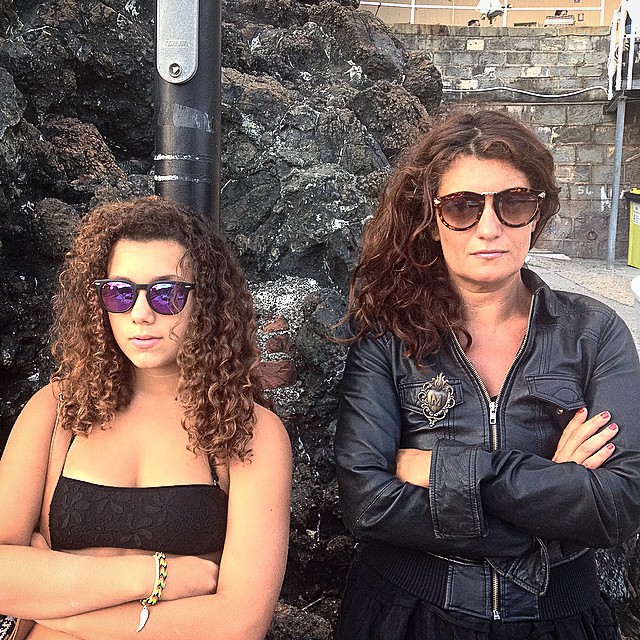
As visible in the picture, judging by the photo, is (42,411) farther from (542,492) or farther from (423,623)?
(542,492)

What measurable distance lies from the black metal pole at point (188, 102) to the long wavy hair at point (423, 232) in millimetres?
494

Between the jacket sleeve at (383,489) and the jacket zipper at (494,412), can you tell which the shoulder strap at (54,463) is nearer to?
the jacket sleeve at (383,489)

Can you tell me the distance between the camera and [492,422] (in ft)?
5.93

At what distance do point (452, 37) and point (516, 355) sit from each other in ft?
40.1

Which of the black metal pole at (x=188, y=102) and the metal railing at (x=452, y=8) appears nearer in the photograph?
the black metal pole at (x=188, y=102)

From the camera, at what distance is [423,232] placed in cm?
204

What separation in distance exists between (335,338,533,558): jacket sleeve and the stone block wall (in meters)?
11.6

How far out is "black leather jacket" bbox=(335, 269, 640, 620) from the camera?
163cm

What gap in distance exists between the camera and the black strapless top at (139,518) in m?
1.60

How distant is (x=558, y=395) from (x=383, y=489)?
495 mm

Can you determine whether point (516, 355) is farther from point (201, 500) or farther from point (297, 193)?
point (297, 193)

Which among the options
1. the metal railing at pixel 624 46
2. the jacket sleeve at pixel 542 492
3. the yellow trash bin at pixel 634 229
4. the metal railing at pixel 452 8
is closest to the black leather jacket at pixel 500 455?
the jacket sleeve at pixel 542 492

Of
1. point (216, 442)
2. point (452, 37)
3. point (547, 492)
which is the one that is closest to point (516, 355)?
point (547, 492)

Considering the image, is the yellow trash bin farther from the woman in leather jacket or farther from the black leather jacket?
the black leather jacket
